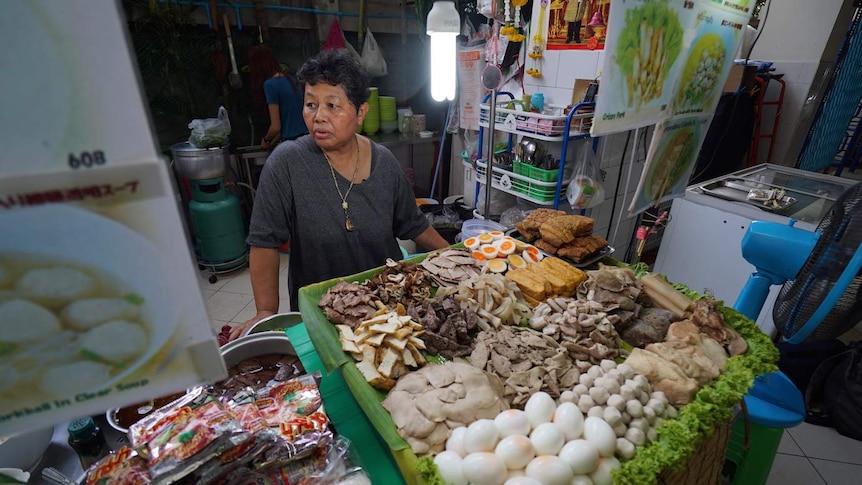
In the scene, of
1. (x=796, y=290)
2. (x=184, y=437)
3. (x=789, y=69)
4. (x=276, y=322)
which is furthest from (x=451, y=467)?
(x=789, y=69)

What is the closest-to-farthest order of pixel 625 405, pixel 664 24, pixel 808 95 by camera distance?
pixel 625 405 < pixel 664 24 < pixel 808 95

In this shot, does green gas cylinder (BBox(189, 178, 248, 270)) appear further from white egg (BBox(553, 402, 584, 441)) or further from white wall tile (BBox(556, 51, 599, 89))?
white egg (BBox(553, 402, 584, 441))

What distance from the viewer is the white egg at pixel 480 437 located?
3.69 ft

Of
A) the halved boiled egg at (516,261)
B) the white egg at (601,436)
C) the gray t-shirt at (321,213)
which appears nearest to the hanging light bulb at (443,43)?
the gray t-shirt at (321,213)

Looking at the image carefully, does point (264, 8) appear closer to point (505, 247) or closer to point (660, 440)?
point (505, 247)

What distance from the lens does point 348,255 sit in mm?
2367

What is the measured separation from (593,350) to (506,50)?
3527mm

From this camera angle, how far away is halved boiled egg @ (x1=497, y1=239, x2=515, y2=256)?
6.97ft

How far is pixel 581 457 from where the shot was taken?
1.10 meters

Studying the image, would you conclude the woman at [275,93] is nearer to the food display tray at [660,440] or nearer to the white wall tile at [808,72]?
the food display tray at [660,440]

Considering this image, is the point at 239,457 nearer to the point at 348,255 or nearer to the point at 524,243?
the point at 348,255

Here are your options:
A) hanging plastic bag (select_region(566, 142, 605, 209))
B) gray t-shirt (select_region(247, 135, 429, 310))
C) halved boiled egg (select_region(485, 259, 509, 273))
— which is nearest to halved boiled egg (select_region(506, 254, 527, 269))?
halved boiled egg (select_region(485, 259, 509, 273))

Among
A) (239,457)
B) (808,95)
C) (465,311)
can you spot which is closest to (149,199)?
(239,457)

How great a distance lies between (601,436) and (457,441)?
416mm
